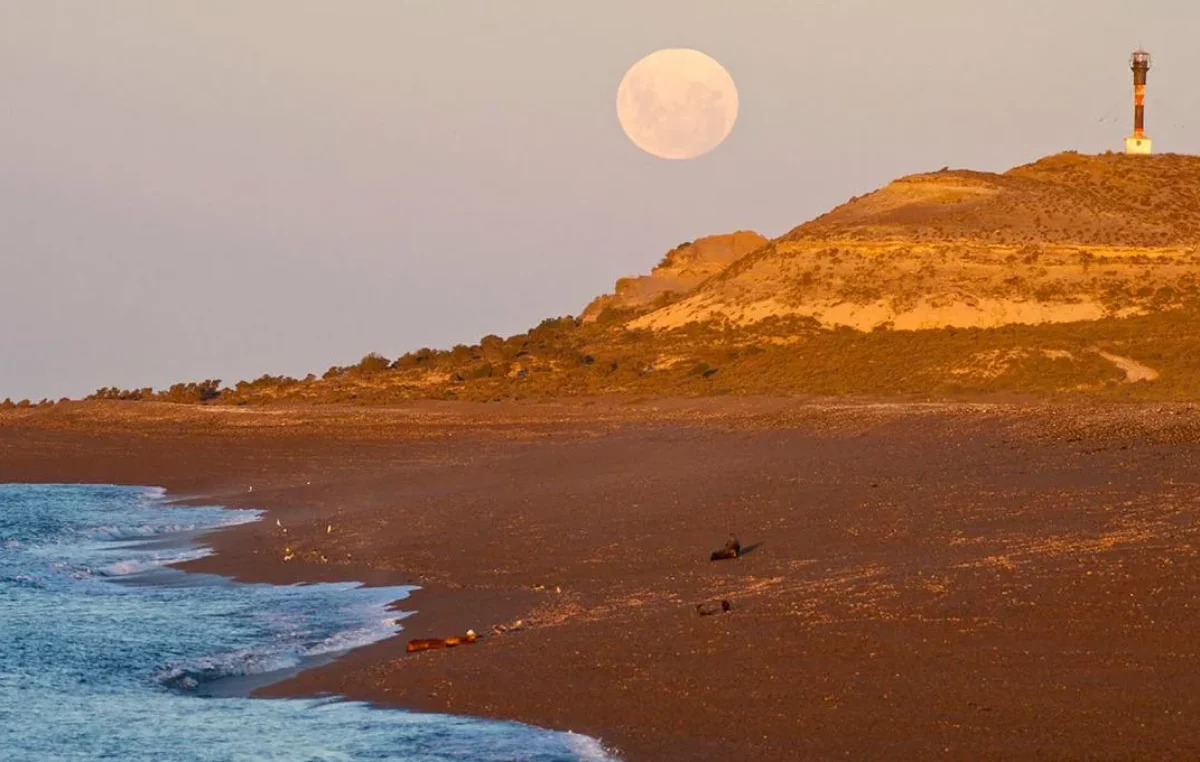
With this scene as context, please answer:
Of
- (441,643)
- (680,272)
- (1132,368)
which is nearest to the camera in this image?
(441,643)

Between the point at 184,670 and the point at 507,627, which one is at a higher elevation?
the point at 507,627

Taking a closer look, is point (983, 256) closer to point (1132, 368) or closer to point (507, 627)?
point (1132, 368)

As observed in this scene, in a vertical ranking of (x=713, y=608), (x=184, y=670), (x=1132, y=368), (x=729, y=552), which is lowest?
(x=184, y=670)

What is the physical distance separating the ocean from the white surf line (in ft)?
78.8

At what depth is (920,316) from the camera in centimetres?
5228

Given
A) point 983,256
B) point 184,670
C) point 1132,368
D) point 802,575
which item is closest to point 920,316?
point 983,256

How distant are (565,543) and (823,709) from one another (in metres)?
10.5

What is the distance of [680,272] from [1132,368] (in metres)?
41.1

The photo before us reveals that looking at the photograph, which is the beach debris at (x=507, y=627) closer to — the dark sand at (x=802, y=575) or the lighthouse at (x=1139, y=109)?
the dark sand at (x=802, y=575)

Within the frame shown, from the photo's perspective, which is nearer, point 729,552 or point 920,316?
point 729,552

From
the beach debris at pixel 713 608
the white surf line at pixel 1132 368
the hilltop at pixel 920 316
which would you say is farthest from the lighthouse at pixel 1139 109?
the beach debris at pixel 713 608

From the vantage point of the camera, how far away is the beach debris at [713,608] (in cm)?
1550

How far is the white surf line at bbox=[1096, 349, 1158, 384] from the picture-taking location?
4044 centimetres

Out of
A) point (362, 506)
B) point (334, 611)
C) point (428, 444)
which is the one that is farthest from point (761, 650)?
point (428, 444)
